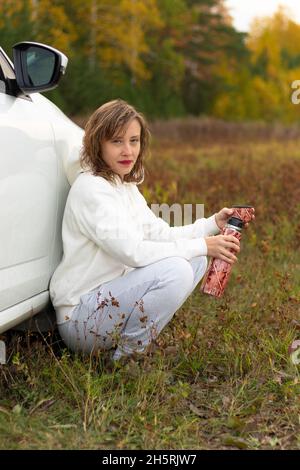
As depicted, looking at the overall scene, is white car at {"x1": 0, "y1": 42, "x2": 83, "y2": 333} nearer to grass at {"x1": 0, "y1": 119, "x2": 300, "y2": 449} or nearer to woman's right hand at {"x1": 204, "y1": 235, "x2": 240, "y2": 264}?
grass at {"x1": 0, "y1": 119, "x2": 300, "y2": 449}

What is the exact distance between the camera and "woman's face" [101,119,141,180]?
3598mm

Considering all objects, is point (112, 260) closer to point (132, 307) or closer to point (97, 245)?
point (97, 245)

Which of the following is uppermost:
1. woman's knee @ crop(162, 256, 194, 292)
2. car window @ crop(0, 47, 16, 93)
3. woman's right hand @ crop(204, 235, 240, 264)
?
car window @ crop(0, 47, 16, 93)

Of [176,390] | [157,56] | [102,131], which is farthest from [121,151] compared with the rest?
[157,56]

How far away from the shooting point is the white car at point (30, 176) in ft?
9.95

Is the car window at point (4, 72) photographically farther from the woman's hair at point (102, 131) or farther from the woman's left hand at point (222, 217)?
the woman's left hand at point (222, 217)

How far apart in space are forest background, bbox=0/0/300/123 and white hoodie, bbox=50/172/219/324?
1268cm

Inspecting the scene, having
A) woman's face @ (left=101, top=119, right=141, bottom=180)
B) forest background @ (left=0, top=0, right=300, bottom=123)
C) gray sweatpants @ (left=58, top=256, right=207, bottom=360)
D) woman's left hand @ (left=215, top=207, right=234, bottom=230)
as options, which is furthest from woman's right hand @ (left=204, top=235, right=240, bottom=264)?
forest background @ (left=0, top=0, right=300, bottom=123)

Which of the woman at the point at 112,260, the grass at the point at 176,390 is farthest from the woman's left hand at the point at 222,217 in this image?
the grass at the point at 176,390

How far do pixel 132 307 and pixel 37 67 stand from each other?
111cm

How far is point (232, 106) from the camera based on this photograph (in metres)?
59.1

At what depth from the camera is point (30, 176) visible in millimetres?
3195

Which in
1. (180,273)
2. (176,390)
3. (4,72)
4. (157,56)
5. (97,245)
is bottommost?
(157,56)
